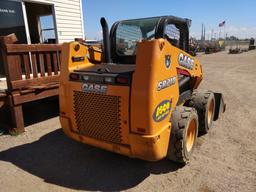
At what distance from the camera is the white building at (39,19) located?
7.24 metres

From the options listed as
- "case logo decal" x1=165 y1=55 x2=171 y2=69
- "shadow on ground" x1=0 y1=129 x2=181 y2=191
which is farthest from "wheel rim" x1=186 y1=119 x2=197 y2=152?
"case logo decal" x1=165 y1=55 x2=171 y2=69

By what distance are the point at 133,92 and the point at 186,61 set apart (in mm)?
1356

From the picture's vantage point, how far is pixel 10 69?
4.57 metres

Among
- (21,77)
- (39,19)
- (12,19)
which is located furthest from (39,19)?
(21,77)

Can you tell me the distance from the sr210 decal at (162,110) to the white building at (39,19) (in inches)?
233

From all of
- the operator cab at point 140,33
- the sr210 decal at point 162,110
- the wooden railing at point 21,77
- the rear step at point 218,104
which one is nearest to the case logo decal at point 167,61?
the sr210 decal at point 162,110

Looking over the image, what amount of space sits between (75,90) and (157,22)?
155 centimetres

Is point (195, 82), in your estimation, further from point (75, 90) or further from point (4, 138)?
point (4, 138)

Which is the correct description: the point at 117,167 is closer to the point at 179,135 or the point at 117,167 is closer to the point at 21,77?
the point at 179,135

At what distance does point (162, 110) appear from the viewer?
294 cm

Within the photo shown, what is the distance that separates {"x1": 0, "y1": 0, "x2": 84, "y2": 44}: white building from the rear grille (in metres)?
5.10

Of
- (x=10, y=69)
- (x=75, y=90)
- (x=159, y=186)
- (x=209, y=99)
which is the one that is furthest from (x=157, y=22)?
(x=10, y=69)

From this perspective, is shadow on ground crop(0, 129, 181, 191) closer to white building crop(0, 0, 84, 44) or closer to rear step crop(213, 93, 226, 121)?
rear step crop(213, 93, 226, 121)

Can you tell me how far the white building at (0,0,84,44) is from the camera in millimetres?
7238
